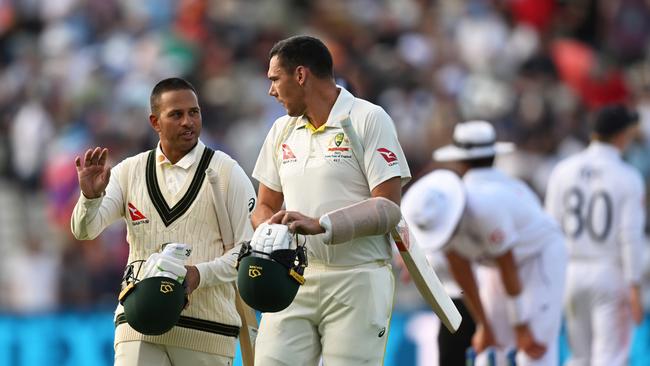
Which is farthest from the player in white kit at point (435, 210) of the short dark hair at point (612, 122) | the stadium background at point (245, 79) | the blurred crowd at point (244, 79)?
the blurred crowd at point (244, 79)

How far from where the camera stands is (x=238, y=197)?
798cm

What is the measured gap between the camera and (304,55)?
757 centimetres

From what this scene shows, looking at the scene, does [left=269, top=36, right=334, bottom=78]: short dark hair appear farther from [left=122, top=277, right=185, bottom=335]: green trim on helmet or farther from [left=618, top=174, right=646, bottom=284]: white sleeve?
[left=618, top=174, right=646, bottom=284]: white sleeve

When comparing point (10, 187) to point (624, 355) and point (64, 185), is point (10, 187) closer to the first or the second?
point (64, 185)

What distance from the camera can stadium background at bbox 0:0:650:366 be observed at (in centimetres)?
1703

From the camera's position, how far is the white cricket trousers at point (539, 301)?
10.7m

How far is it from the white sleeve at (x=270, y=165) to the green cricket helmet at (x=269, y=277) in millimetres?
749

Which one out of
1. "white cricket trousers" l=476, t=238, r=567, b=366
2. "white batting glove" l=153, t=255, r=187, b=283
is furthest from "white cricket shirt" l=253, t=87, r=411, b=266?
"white cricket trousers" l=476, t=238, r=567, b=366

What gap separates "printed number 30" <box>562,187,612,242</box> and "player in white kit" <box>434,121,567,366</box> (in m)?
1.21

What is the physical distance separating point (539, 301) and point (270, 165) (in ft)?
11.4

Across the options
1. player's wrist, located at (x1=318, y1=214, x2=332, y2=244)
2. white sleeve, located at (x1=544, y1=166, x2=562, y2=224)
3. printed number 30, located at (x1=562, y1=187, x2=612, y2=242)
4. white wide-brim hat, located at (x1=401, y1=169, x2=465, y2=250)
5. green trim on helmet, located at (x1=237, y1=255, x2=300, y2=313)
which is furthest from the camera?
white sleeve, located at (x1=544, y1=166, x2=562, y2=224)

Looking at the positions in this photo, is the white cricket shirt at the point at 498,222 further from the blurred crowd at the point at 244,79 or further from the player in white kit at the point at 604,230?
the blurred crowd at the point at 244,79

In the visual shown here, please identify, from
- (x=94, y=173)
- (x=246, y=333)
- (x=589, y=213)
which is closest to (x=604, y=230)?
(x=589, y=213)

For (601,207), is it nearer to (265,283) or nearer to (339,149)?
(339,149)
